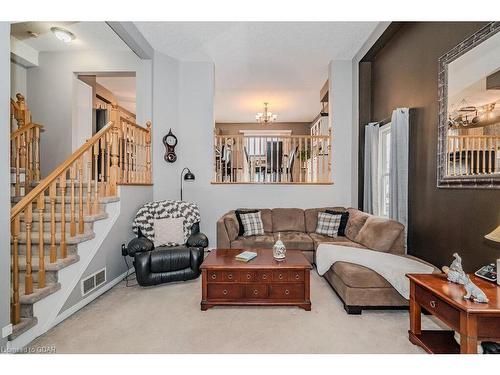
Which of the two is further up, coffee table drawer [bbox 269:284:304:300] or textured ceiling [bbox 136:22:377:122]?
textured ceiling [bbox 136:22:377:122]

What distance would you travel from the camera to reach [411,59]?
3584 millimetres

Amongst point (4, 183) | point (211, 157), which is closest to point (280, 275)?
point (4, 183)

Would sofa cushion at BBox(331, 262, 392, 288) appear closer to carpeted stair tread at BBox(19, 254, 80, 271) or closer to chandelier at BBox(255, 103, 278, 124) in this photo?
carpeted stair tread at BBox(19, 254, 80, 271)

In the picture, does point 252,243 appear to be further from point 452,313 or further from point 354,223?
point 452,313

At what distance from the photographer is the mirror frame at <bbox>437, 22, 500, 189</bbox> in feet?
7.55

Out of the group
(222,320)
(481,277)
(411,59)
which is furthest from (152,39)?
(481,277)

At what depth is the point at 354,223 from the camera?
417 centimetres

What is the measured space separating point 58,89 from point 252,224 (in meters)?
4.19

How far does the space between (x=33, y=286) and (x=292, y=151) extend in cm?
444

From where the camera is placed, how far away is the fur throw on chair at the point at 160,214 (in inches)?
149

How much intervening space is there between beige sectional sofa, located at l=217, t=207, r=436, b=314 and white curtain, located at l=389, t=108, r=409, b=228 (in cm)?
31

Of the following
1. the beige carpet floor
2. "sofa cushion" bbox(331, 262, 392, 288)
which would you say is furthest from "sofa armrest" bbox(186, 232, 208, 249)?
"sofa cushion" bbox(331, 262, 392, 288)

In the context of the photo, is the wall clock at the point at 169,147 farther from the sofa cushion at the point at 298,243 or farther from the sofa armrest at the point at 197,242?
the sofa cushion at the point at 298,243
